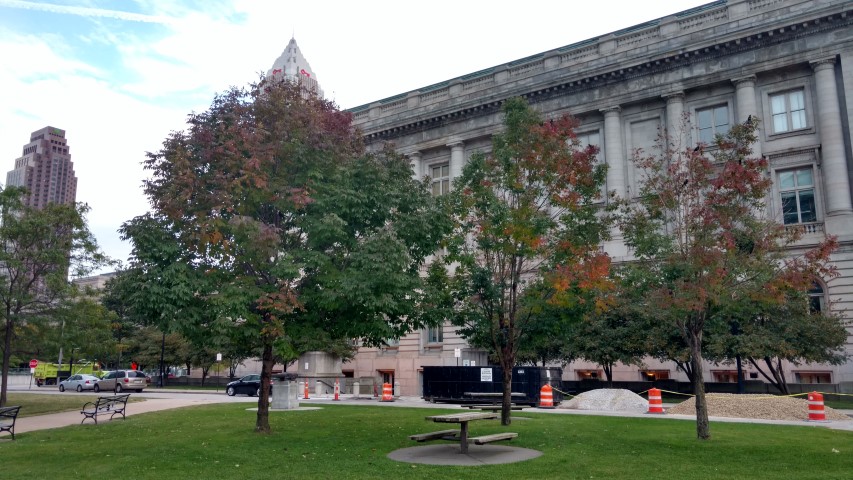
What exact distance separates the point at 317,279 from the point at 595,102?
34.5 m

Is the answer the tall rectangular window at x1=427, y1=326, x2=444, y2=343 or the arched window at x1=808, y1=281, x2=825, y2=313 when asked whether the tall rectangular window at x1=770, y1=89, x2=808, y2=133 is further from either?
the tall rectangular window at x1=427, y1=326, x2=444, y2=343

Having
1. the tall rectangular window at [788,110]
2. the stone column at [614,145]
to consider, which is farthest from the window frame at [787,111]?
the stone column at [614,145]

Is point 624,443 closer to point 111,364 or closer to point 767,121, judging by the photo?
point 767,121

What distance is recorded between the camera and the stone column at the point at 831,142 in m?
37.3

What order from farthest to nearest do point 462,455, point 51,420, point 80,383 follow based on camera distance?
point 80,383 < point 51,420 < point 462,455

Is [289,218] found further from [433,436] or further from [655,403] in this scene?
[655,403]

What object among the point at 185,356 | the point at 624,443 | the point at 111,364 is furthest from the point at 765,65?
the point at 111,364

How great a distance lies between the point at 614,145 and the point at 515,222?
99.9 feet

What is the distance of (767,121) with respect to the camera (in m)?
40.9

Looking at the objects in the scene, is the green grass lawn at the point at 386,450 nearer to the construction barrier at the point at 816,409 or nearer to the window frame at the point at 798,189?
the construction barrier at the point at 816,409

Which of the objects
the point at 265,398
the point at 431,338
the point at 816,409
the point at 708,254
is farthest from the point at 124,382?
the point at 708,254

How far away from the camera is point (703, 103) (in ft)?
141

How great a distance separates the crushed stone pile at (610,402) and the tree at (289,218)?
544 inches

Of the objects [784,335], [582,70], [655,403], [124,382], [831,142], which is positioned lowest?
[655,403]
